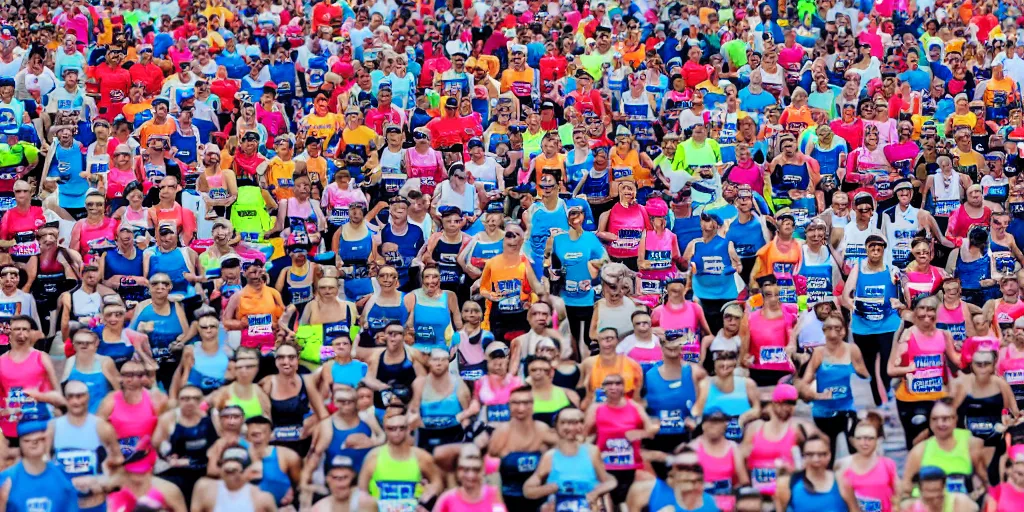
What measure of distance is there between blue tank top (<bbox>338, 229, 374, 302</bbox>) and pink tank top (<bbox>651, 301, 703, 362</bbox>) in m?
2.62

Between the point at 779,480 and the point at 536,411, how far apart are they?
178cm

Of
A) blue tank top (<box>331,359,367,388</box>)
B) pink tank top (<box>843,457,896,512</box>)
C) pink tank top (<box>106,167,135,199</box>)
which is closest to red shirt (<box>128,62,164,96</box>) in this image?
pink tank top (<box>106,167,135,199</box>)

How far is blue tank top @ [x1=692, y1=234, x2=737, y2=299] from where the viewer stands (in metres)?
15.3

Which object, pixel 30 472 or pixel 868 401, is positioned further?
pixel 868 401

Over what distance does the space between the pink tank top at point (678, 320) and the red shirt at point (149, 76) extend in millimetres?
8664

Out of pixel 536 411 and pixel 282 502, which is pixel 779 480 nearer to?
pixel 536 411

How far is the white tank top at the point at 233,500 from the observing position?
37.1ft

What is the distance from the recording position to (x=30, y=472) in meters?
11.5

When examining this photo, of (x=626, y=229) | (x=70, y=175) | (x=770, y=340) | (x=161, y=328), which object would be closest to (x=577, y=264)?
(x=626, y=229)

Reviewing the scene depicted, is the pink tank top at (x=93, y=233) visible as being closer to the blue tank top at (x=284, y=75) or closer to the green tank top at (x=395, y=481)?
the green tank top at (x=395, y=481)

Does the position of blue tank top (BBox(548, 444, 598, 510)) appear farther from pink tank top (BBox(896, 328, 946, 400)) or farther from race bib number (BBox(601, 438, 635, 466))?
pink tank top (BBox(896, 328, 946, 400))

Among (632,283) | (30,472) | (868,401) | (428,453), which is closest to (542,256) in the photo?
(632,283)

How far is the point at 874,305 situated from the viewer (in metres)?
14.4

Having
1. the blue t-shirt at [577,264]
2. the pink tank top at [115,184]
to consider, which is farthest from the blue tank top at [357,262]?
the pink tank top at [115,184]
